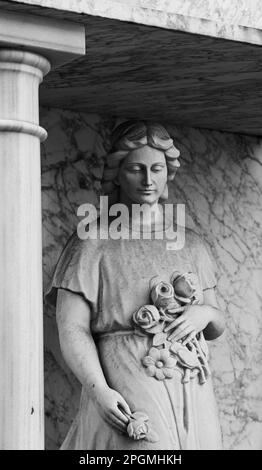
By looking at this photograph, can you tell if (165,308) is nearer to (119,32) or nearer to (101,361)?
(101,361)

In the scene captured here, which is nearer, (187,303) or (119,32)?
(119,32)

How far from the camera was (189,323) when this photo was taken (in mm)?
6699

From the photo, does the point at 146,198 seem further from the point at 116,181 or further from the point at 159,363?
the point at 159,363

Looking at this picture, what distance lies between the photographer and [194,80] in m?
6.82

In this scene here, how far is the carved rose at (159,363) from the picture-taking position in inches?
261

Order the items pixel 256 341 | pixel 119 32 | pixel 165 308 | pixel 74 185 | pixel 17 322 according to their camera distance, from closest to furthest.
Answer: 1. pixel 17 322
2. pixel 119 32
3. pixel 165 308
4. pixel 74 185
5. pixel 256 341

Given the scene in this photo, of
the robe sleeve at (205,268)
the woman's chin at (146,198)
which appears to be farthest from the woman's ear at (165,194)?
the robe sleeve at (205,268)

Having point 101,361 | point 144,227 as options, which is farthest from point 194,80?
point 101,361

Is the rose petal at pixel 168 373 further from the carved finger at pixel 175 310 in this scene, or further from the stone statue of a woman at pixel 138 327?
the carved finger at pixel 175 310

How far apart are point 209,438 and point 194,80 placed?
1494 mm

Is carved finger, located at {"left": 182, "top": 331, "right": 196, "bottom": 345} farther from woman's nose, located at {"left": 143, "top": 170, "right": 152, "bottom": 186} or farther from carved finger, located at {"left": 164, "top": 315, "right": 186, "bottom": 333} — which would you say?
woman's nose, located at {"left": 143, "top": 170, "right": 152, "bottom": 186}

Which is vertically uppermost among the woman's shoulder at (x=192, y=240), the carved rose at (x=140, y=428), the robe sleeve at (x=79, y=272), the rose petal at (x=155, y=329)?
the woman's shoulder at (x=192, y=240)

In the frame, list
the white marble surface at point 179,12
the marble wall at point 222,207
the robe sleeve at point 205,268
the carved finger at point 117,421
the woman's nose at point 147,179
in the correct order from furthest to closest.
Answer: the marble wall at point 222,207
the robe sleeve at point 205,268
the woman's nose at point 147,179
the carved finger at point 117,421
the white marble surface at point 179,12

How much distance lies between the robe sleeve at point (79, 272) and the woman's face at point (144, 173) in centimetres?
28
